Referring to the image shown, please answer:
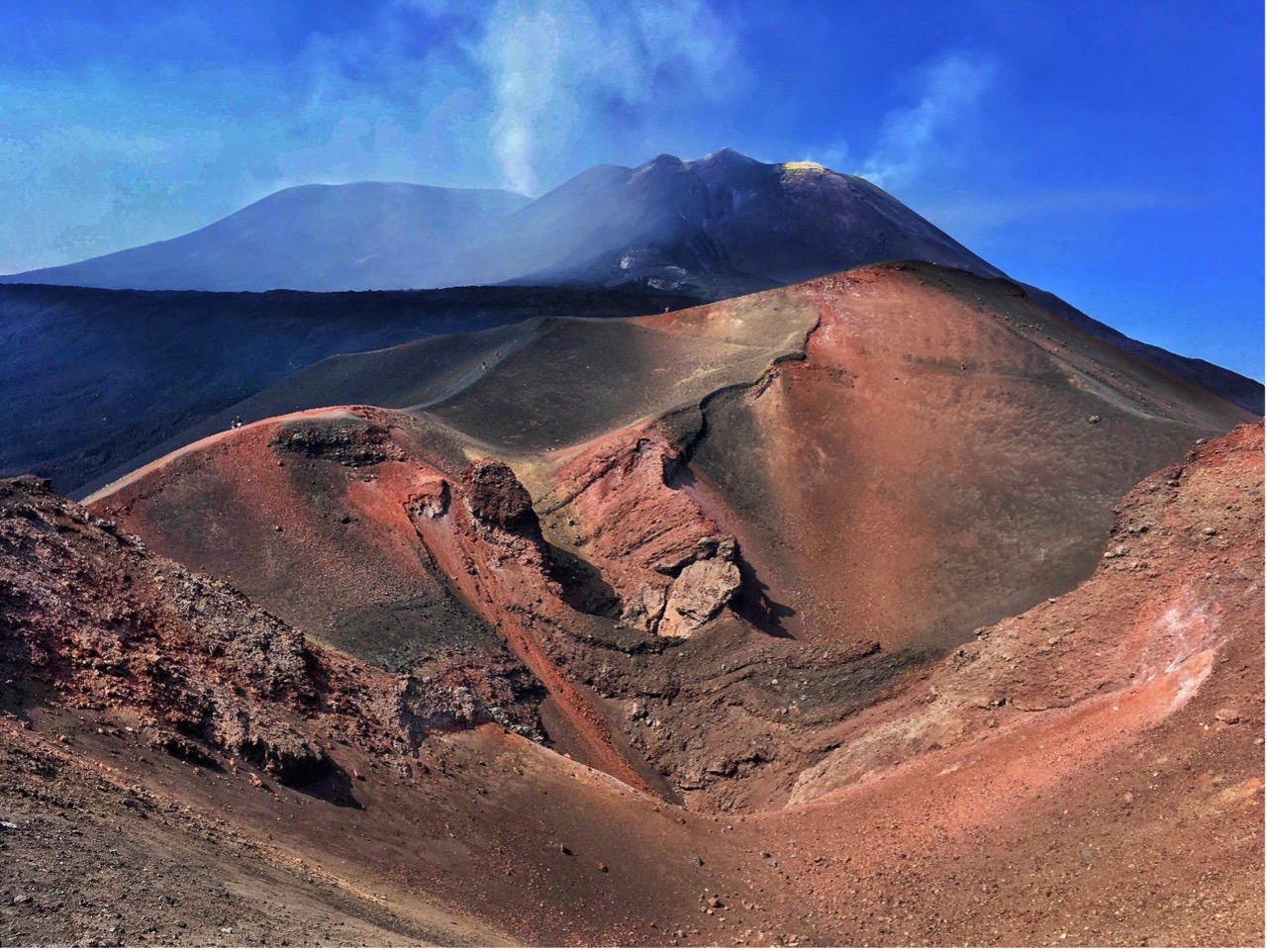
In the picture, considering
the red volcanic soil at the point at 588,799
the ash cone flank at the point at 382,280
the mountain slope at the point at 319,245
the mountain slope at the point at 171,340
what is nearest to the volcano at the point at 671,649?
the red volcanic soil at the point at 588,799

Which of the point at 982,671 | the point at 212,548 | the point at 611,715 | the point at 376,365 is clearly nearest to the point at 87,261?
the point at 376,365

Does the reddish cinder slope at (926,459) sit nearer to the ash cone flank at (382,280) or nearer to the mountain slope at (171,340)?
the ash cone flank at (382,280)

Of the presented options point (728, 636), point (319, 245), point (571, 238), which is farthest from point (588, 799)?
point (319, 245)

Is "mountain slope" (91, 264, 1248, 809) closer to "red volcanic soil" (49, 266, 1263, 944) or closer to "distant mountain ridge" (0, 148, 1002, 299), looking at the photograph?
"red volcanic soil" (49, 266, 1263, 944)

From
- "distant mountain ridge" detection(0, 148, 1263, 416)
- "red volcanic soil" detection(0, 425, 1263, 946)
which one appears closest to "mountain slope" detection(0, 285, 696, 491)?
"distant mountain ridge" detection(0, 148, 1263, 416)

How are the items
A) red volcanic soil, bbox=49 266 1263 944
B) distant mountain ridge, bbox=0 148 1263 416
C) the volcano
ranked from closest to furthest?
the volcano, red volcanic soil, bbox=49 266 1263 944, distant mountain ridge, bbox=0 148 1263 416

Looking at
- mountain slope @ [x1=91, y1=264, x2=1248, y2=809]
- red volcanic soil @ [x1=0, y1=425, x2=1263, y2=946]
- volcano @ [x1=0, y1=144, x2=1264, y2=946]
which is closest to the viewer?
red volcanic soil @ [x1=0, y1=425, x2=1263, y2=946]

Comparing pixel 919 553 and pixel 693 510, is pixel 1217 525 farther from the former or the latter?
pixel 693 510
